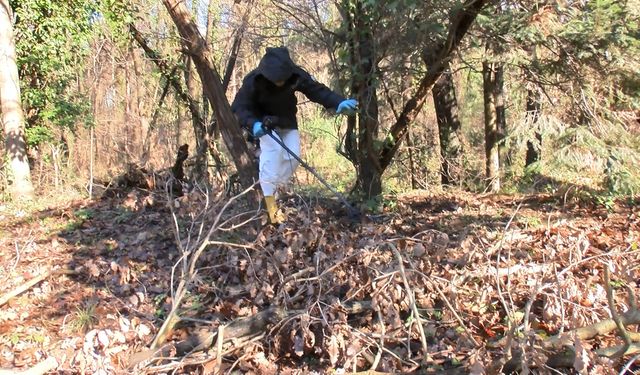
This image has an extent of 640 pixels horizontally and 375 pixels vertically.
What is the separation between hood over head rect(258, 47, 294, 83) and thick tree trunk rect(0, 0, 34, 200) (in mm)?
6611

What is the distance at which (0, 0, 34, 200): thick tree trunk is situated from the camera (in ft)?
29.9

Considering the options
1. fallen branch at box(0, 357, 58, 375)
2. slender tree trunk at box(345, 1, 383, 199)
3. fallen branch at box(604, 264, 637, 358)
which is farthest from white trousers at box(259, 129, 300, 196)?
fallen branch at box(604, 264, 637, 358)

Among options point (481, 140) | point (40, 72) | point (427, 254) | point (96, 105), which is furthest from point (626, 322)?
point (96, 105)

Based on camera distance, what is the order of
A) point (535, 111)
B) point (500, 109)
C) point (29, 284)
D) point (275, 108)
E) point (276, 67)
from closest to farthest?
point (29, 284) → point (276, 67) → point (275, 108) → point (535, 111) → point (500, 109)

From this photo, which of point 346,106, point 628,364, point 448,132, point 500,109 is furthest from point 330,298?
point 500,109

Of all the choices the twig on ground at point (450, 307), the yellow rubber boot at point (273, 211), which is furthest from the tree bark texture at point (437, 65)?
the twig on ground at point (450, 307)

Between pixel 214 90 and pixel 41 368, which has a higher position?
pixel 214 90

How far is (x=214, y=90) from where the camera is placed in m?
4.90

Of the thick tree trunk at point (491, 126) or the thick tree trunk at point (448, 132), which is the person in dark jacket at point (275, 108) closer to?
the thick tree trunk at point (448, 132)

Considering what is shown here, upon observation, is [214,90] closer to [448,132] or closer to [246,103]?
[246,103]

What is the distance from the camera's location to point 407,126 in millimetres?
5996

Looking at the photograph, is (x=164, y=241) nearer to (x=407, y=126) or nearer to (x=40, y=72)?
(x=407, y=126)

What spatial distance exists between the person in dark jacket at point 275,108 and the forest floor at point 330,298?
0.34 metres

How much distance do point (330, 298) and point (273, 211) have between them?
156 centimetres
